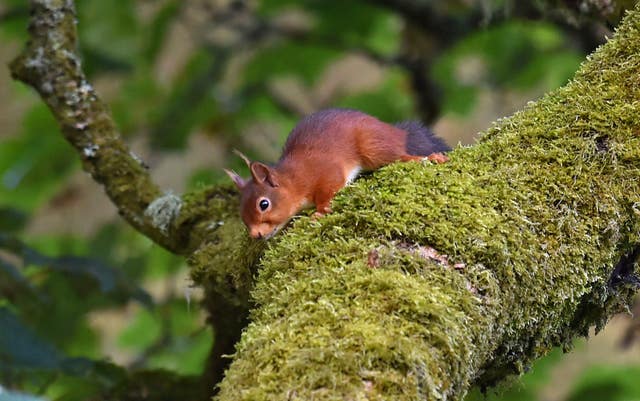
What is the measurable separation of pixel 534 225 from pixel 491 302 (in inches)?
7.6

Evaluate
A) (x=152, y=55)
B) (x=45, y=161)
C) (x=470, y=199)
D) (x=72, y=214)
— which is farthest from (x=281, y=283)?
(x=72, y=214)

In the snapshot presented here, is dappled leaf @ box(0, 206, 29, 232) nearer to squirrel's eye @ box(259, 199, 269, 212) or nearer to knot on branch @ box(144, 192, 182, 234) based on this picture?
knot on branch @ box(144, 192, 182, 234)

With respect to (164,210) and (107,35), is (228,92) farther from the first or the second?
(164,210)

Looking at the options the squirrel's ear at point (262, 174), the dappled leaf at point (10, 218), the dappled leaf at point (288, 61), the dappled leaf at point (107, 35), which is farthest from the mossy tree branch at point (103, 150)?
the dappled leaf at point (288, 61)

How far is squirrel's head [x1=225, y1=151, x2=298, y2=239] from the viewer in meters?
1.87

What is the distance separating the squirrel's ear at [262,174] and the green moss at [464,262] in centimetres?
39

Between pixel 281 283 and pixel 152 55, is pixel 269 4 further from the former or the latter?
pixel 281 283

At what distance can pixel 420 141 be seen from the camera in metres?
2.27

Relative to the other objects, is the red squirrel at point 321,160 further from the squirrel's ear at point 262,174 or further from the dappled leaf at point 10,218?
the dappled leaf at point 10,218

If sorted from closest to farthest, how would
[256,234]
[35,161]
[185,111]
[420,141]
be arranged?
[256,234] → [420,141] → [35,161] → [185,111]

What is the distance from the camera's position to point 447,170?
1.67 meters

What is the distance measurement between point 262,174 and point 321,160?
145 millimetres

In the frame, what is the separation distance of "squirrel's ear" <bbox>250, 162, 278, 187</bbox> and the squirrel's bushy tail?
351mm

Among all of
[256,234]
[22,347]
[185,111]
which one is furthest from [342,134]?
[185,111]
